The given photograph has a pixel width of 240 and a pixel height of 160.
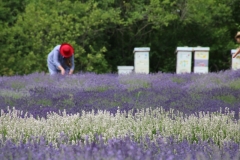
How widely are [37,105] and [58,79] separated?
285 cm

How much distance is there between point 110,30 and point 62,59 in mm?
12866

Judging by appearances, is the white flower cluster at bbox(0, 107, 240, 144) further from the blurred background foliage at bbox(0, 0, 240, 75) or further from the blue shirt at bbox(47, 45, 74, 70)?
the blurred background foliage at bbox(0, 0, 240, 75)

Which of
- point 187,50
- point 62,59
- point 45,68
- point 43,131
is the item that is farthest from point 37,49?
point 43,131

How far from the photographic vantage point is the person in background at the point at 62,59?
36.4 feet

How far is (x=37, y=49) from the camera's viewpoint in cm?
2038

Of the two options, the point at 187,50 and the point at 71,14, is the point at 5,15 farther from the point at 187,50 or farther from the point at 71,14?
the point at 187,50

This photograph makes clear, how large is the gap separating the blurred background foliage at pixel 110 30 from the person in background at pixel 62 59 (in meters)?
7.61

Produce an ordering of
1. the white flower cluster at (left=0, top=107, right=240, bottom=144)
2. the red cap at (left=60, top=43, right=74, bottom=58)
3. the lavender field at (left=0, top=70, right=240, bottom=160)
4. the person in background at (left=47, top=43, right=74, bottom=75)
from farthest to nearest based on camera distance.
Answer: the person in background at (left=47, top=43, right=74, bottom=75)
the red cap at (left=60, top=43, right=74, bottom=58)
the white flower cluster at (left=0, top=107, right=240, bottom=144)
the lavender field at (left=0, top=70, right=240, bottom=160)

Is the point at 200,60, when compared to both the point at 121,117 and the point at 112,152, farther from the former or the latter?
the point at 112,152

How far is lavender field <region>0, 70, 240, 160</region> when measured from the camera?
12.2 feet

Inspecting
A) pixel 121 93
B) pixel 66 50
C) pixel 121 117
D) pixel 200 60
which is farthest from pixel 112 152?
pixel 200 60

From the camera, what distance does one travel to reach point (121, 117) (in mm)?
5980

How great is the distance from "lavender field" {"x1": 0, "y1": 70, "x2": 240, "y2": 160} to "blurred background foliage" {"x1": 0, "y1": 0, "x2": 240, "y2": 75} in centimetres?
934

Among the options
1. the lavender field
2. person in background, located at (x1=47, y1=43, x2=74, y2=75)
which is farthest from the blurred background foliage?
the lavender field
